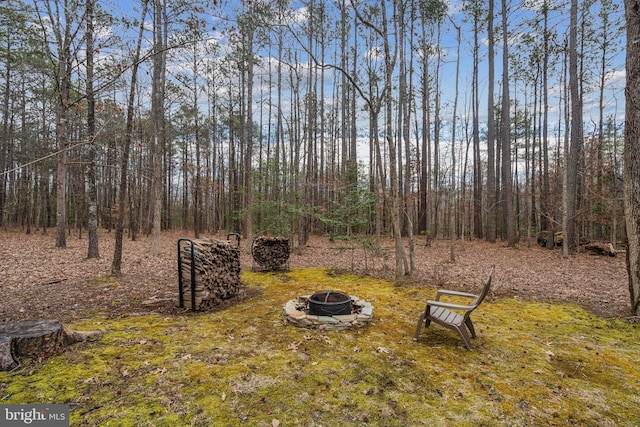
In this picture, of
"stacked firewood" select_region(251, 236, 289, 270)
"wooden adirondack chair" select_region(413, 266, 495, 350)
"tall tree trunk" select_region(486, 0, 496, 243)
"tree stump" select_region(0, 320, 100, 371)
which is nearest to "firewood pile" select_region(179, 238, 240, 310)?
"tree stump" select_region(0, 320, 100, 371)

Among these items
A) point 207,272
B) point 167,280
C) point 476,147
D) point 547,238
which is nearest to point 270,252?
point 167,280

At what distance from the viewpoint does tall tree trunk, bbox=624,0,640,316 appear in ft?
13.9

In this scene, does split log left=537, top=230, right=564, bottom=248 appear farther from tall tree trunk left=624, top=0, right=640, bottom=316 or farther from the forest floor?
tall tree trunk left=624, top=0, right=640, bottom=316

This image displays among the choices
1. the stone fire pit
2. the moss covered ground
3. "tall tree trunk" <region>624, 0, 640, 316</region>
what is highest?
"tall tree trunk" <region>624, 0, 640, 316</region>

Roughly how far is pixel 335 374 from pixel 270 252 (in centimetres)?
518

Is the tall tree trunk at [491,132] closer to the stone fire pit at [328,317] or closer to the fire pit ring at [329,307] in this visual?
the stone fire pit at [328,317]

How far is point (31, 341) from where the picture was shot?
2820 millimetres

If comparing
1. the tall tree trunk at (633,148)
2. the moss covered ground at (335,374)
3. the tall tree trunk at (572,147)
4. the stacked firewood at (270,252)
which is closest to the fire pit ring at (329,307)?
the moss covered ground at (335,374)

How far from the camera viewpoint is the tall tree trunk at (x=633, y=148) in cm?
425

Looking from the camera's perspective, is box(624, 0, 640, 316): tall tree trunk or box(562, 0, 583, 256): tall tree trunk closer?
box(624, 0, 640, 316): tall tree trunk

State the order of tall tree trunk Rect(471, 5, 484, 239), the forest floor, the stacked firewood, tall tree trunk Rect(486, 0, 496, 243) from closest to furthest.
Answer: the forest floor
the stacked firewood
tall tree trunk Rect(486, 0, 496, 243)
tall tree trunk Rect(471, 5, 484, 239)

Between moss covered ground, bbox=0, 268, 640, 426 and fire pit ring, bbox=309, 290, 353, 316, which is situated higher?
fire pit ring, bbox=309, 290, 353, 316

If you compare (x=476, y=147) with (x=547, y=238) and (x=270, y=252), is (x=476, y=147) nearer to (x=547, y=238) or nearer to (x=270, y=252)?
(x=547, y=238)

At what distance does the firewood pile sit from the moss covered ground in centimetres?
36
